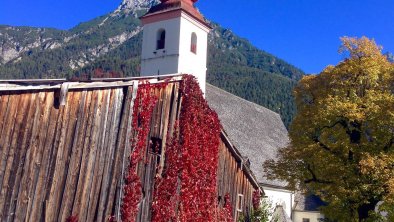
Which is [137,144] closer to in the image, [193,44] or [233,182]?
[233,182]

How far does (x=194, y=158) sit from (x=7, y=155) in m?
6.70

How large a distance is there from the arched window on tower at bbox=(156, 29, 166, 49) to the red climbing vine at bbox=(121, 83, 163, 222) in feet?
61.4

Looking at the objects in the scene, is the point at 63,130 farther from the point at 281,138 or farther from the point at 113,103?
the point at 281,138

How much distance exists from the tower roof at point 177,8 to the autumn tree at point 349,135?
511 inches

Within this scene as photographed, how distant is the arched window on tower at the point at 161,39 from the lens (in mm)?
32031

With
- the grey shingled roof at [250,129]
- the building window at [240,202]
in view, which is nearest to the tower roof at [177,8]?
the grey shingled roof at [250,129]

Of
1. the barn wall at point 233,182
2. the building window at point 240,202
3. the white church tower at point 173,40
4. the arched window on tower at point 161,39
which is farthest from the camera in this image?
the arched window on tower at point 161,39

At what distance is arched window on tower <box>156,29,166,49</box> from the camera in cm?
3203

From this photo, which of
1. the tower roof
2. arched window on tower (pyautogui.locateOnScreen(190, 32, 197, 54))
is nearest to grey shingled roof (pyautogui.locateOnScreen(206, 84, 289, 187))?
arched window on tower (pyautogui.locateOnScreen(190, 32, 197, 54))

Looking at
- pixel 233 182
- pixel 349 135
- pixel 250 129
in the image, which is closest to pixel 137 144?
pixel 233 182

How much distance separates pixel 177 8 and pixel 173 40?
2.16m

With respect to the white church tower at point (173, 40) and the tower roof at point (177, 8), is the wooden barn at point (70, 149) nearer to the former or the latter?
the white church tower at point (173, 40)

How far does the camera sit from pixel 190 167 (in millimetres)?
14961

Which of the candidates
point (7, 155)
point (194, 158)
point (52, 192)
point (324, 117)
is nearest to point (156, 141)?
point (194, 158)
